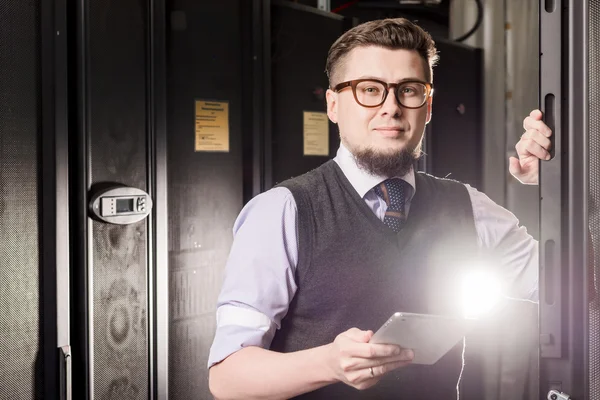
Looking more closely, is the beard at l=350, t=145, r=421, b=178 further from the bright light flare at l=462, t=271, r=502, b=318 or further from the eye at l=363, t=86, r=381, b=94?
the bright light flare at l=462, t=271, r=502, b=318

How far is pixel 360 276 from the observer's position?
1.38 m

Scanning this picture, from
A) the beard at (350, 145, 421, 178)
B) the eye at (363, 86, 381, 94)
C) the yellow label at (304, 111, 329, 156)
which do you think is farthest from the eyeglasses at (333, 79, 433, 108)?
the yellow label at (304, 111, 329, 156)

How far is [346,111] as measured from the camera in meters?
1.49

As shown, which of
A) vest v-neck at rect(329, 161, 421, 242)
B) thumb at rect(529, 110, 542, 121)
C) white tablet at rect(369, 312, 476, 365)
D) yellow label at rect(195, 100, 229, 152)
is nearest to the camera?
thumb at rect(529, 110, 542, 121)

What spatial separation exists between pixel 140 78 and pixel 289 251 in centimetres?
76

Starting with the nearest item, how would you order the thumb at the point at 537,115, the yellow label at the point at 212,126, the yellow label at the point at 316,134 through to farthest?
the thumb at the point at 537,115
the yellow label at the point at 212,126
the yellow label at the point at 316,134

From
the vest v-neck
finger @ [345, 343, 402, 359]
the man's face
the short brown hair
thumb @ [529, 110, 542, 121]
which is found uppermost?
the short brown hair

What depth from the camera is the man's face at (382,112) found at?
1.45 meters

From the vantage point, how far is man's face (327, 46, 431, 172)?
1447 millimetres

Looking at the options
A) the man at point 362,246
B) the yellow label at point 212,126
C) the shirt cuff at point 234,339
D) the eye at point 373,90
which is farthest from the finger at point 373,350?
the yellow label at point 212,126

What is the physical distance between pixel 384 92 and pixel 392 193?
23 cm

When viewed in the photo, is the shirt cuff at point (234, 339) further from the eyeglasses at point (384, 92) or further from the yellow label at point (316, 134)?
the yellow label at point (316, 134)

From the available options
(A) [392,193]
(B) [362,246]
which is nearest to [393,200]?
(A) [392,193]

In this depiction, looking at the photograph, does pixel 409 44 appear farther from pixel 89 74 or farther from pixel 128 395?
pixel 128 395
